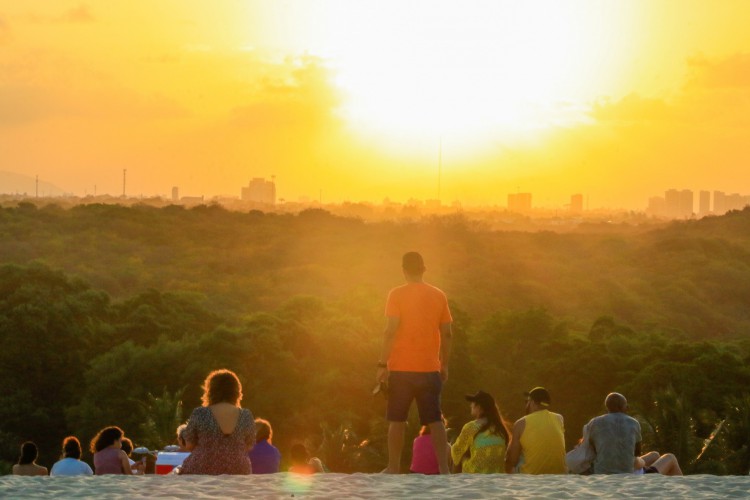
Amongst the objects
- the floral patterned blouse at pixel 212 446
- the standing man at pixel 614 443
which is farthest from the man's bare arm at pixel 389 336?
the standing man at pixel 614 443

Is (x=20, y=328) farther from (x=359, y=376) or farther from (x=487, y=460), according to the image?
(x=487, y=460)

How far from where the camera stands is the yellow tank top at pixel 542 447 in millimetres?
10195

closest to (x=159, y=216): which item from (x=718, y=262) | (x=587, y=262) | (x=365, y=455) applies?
(x=587, y=262)

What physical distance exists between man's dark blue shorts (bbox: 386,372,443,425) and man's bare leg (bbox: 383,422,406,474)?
8 cm

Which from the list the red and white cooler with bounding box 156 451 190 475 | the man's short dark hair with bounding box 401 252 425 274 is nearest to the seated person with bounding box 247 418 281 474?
the red and white cooler with bounding box 156 451 190 475

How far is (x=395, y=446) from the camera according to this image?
9.66 metres

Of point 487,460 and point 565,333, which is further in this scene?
point 565,333

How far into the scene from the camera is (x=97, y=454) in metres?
10.6

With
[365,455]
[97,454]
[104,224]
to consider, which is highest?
[104,224]

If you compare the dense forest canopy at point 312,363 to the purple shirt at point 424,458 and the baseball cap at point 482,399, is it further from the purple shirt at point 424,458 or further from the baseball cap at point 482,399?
the baseball cap at point 482,399

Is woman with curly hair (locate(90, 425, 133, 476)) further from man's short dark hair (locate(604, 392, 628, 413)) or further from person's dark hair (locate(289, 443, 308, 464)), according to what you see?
man's short dark hair (locate(604, 392, 628, 413))

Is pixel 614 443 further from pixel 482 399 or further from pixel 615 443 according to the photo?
pixel 482 399

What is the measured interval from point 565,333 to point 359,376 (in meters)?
10.7

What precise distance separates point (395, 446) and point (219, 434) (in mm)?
1567
